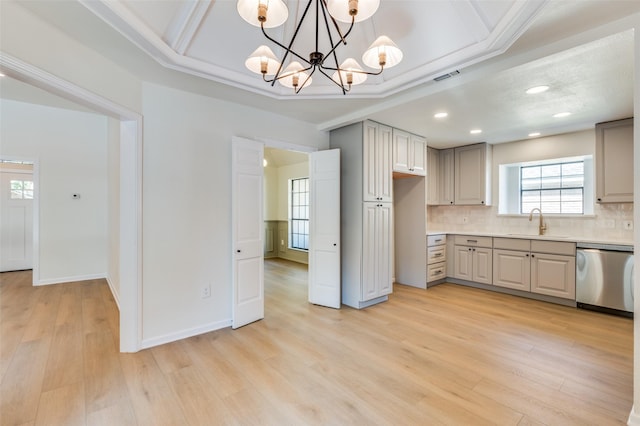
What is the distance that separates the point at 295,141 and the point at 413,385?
9.99ft

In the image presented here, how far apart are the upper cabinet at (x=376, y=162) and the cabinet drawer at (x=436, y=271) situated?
5.20 feet

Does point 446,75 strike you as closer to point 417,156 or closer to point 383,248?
point 417,156

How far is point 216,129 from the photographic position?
3133 millimetres

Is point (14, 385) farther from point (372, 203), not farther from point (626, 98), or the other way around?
point (626, 98)

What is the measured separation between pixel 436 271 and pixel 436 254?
0.29m

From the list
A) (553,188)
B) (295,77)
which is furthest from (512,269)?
(295,77)

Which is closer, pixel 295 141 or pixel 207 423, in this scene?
pixel 207 423

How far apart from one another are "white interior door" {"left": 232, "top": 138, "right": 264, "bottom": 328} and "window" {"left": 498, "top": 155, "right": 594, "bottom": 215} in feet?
14.0

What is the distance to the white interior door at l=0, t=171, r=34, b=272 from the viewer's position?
568cm

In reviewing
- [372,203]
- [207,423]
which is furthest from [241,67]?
A: [207,423]

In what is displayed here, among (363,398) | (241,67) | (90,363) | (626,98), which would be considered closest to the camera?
(363,398)

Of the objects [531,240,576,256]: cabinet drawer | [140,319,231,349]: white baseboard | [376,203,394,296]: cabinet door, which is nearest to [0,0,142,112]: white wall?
[140,319,231,349]: white baseboard

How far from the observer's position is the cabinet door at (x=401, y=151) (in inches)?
163

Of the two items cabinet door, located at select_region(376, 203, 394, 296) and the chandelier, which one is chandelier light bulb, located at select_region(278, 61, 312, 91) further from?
cabinet door, located at select_region(376, 203, 394, 296)
